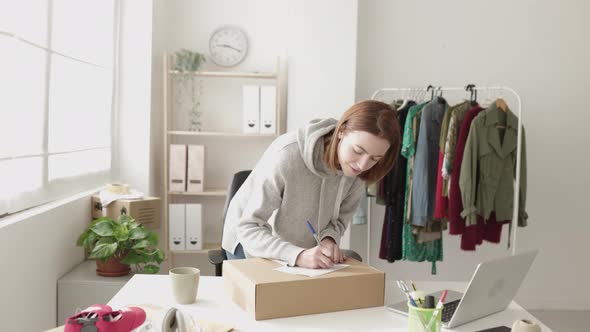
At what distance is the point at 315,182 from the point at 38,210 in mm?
1355

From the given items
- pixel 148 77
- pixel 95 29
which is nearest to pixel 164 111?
pixel 148 77

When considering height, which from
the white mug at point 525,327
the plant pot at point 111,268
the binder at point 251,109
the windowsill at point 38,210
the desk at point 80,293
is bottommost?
the desk at point 80,293

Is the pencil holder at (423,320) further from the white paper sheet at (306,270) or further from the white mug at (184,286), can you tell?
the white mug at (184,286)

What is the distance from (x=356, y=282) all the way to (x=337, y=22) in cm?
260

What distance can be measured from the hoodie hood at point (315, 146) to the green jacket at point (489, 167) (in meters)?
1.60

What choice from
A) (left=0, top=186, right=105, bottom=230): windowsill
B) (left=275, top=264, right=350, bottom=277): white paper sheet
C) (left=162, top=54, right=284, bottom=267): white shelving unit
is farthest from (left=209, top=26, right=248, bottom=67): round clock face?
(left=275, top=264, right=350, bottom=277): white paper sheet

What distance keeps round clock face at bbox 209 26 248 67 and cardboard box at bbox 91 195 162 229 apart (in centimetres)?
121

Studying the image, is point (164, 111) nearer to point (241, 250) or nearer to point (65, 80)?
point (65, 80)

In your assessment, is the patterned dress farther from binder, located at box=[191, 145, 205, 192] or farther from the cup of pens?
the cup of pens

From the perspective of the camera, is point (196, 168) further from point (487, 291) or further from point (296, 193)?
point (487, 291)

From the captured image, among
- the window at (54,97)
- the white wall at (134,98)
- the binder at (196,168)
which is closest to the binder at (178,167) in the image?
the binder at (196,168)

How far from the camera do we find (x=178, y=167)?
3762 mm

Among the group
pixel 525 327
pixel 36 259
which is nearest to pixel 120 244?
pixel 36 259

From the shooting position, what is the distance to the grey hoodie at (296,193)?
72.7 inches
